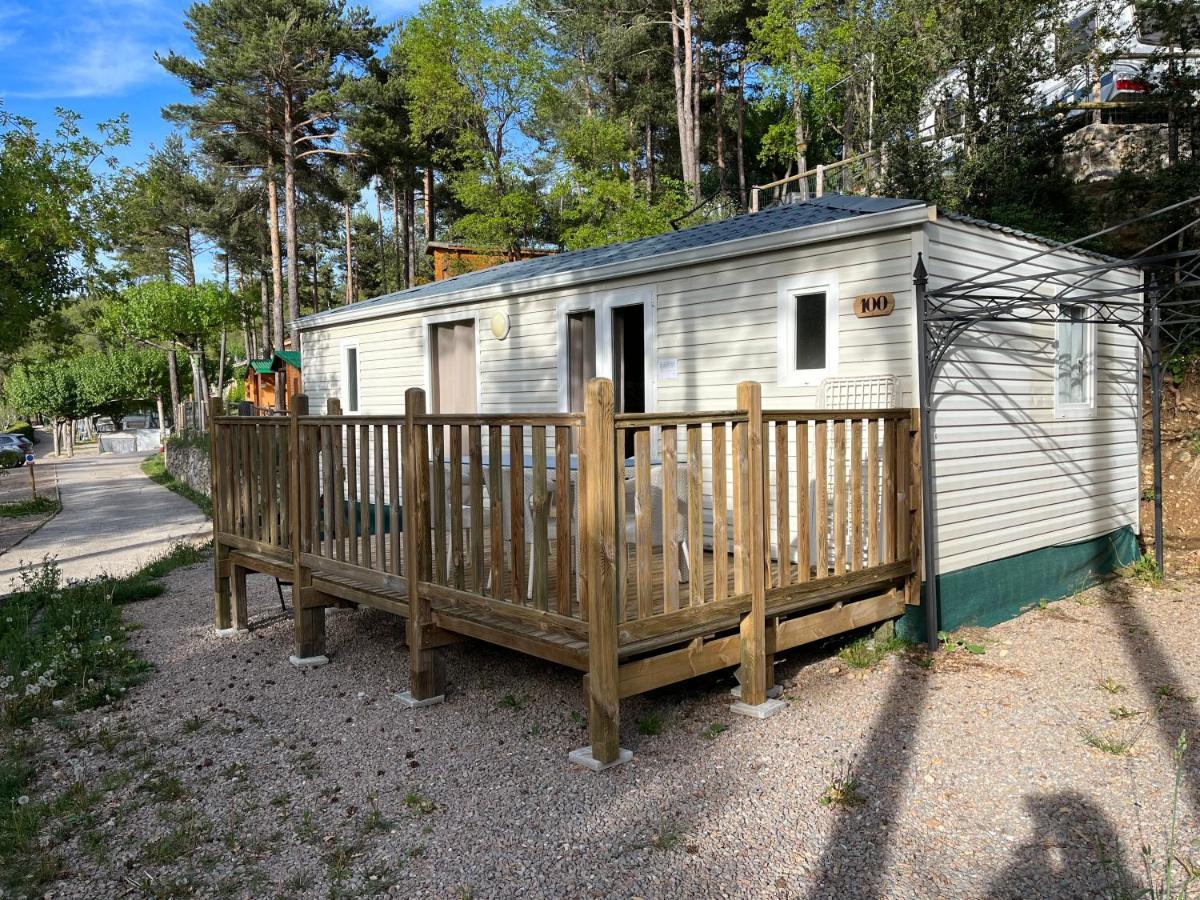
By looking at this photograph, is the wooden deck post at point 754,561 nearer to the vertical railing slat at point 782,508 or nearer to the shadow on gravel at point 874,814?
the vertical railing slat at point 782,508

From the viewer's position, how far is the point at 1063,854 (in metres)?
2.77

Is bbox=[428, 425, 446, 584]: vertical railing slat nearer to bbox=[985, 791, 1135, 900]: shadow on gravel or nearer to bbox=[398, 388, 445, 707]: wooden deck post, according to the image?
bbox=[398, 388, 445, 707]: wooden deck post

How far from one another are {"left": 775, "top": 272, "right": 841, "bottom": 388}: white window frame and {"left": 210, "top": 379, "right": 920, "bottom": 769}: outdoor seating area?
1.26 ft

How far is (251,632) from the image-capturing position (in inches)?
238

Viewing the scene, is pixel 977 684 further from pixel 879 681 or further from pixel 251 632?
pixel 251 632

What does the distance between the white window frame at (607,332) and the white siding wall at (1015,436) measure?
2.29 m

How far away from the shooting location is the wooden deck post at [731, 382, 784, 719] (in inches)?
155

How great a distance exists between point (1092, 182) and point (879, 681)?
43.6 ft

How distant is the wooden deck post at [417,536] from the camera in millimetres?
4219

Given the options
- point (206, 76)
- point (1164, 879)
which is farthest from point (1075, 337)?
point (206, 76)

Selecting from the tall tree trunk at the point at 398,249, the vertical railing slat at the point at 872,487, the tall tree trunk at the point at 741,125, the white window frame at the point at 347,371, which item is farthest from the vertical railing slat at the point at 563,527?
the tall tree trunk at the point at 398,249

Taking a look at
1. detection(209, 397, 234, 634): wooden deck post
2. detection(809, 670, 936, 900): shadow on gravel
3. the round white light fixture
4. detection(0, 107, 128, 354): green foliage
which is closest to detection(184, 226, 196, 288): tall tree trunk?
detection(0, 107, 128, 354): green foliage

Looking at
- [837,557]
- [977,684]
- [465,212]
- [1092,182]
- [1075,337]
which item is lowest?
[977,684]

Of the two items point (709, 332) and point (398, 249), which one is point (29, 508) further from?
point (398, 249)
